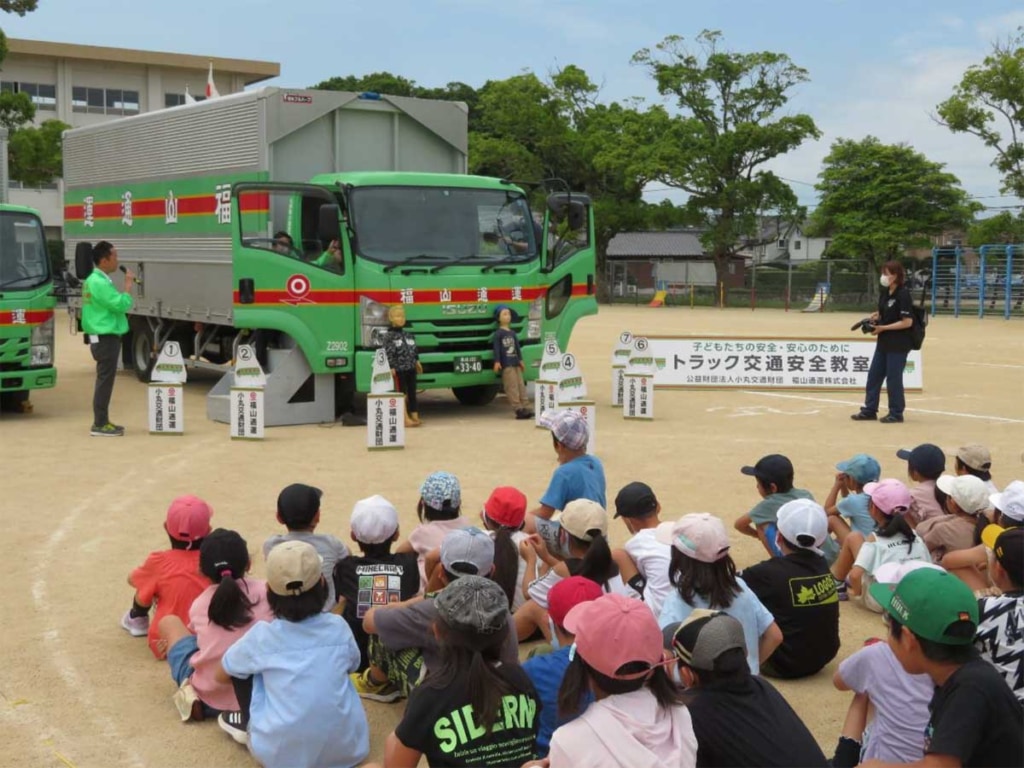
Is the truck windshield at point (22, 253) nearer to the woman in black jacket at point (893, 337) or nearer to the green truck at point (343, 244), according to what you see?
Answer: the green truck at point (343, 244)

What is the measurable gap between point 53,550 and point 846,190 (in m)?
44.6

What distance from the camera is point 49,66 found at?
5869 centimetres

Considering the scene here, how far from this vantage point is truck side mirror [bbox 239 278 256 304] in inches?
530

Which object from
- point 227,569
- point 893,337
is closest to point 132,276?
point 227,569

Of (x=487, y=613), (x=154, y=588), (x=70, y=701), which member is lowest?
(x=70, y=701)

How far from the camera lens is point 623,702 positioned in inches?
134

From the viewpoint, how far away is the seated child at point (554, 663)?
4211 mm

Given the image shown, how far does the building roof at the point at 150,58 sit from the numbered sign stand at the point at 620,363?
147 feet

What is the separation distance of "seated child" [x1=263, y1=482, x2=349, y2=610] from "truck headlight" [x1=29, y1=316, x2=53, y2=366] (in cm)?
903

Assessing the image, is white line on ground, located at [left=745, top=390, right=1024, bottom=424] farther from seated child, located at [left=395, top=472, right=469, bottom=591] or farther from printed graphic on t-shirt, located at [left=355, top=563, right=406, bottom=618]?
printed graphic on t-shirt, located at [left=355, top=563, right=406, bottom=618]


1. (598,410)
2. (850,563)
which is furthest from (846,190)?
(850,563)

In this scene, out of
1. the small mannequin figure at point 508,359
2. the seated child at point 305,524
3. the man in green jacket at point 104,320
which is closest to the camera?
the seated child at point 305,524

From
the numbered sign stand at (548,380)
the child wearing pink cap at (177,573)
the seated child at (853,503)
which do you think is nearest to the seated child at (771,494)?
the seated child at (853,503)

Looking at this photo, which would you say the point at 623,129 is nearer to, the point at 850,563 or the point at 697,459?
the point at 697,459
